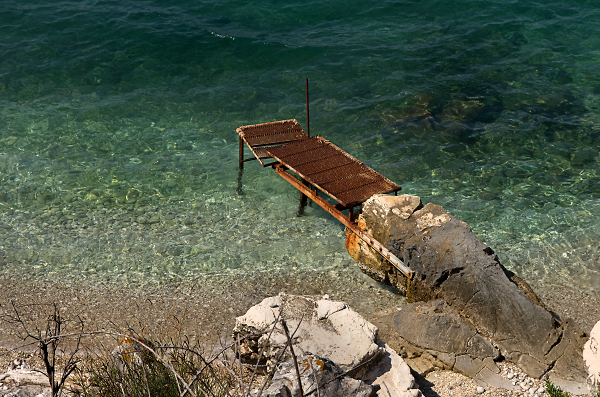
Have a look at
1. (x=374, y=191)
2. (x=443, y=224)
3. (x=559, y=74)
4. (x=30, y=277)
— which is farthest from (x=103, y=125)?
(x=559, y=74)

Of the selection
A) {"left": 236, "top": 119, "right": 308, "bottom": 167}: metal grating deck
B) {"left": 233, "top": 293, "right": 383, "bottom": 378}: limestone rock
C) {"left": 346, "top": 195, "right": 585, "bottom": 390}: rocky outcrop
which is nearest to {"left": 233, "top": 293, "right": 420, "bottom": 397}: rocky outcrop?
{"left": 233, "top": 293, "right": 383, "bottom": 378}: limestone rock

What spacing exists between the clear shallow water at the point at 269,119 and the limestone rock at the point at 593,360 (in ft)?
8.95

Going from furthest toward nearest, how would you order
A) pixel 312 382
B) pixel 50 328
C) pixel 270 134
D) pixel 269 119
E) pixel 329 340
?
pixel 269 119 → pixel 270 134 → pixel 50 328 → pixel 329 340 → pixel 312 382

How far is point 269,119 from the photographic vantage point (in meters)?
14.0

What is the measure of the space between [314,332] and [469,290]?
2295mm

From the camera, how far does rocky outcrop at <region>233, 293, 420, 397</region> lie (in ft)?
19.0

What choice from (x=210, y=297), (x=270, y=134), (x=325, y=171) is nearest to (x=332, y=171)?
(x=325, y=171)

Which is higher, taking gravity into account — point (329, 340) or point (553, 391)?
point (329, 340)

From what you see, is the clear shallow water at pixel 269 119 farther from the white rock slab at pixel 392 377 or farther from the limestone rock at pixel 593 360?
the white rock slab at pixel 392 377

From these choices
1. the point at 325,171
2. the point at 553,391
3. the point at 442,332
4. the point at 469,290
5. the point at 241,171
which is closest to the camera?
the point at 553,391

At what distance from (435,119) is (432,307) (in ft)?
26.0

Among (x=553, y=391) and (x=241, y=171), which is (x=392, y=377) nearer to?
(x=553, y=391)

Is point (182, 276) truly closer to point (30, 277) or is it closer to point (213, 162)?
point (30, 277)

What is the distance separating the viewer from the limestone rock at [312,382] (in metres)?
4.66
